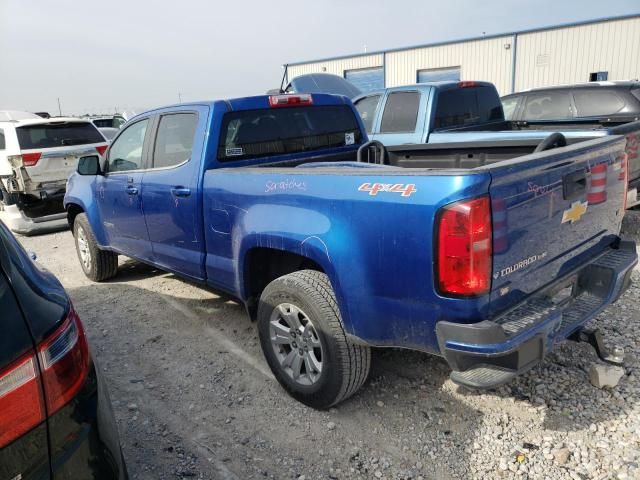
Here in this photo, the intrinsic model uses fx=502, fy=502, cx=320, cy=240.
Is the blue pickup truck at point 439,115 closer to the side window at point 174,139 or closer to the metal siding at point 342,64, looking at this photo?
the side window at point 174,139

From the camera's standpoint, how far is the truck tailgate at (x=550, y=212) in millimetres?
2201

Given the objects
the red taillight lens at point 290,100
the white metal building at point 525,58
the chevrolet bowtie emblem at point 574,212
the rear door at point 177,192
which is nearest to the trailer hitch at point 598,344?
the chevrolet bowtie emblem at point 574,212

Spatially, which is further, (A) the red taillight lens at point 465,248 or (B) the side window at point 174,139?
(B) the side window at point 174,139

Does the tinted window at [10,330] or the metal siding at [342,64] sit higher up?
the metal siding at [342,64]

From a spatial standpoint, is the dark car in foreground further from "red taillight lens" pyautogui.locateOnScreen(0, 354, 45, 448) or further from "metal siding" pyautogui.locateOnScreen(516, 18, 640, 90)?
"metal siding" pyautogui.locateOnScreen(516, 18, 640, 90)

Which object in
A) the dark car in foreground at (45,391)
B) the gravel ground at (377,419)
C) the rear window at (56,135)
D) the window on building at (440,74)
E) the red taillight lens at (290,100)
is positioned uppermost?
the window on building at (440,74)

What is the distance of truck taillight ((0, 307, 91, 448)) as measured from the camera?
4.44ft

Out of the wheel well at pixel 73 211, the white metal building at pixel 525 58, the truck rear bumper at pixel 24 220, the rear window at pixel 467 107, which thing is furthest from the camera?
the white metal building at pixel 525 58

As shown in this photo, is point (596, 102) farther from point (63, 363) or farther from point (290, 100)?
point (63, 363)

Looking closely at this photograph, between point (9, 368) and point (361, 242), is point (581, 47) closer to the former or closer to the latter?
point (361, 242)

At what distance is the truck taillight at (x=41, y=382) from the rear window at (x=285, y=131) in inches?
89.3

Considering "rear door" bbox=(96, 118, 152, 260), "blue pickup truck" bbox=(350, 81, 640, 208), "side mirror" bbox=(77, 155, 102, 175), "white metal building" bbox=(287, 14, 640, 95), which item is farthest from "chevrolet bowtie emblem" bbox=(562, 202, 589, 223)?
"white metal building" bbox=(287, 14, 640, 95)

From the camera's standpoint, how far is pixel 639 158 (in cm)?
557

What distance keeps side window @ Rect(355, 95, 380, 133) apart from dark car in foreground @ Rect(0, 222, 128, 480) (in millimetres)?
6151
